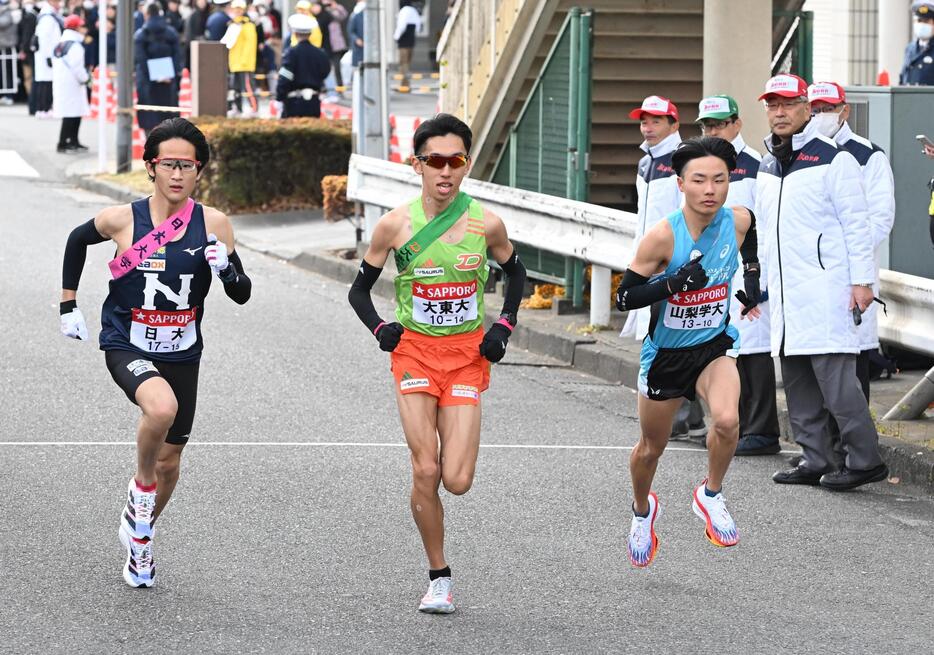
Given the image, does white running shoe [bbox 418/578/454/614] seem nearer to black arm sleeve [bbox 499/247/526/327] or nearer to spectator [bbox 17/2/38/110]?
black arm sleeve [bbox 499/247/526/327]

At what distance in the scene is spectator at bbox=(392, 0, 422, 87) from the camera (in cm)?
3822

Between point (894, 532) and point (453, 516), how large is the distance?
2028mm

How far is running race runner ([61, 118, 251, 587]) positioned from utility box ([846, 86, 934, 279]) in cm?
590

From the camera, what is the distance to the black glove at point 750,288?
8.19m

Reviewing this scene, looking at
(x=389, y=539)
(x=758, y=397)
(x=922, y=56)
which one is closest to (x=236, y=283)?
(x=389, y=539)

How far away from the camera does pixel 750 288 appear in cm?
830

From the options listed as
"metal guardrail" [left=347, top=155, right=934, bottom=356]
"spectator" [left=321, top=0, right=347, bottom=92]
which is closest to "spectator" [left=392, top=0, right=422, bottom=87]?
"spectator" [left=321, top=0, right=347, bottom=92]

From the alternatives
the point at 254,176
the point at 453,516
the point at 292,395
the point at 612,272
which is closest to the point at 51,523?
the point at 453,516

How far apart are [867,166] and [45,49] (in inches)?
969

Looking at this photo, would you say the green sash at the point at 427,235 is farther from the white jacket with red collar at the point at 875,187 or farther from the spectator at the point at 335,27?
the spectator at the point at 335,27

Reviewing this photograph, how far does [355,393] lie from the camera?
11492mm

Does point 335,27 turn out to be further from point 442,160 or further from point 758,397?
point 442,160

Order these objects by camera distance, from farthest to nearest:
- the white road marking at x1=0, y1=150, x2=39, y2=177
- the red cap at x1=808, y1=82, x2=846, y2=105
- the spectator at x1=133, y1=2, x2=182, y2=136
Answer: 1. the spectator at x1=133, y1=2, x2=182, y2=136
2. the white road marking at x1=0, y1=150, x2=39, y2=177
3. the red cap at x1=808, y1=82, x2=846, y2=105

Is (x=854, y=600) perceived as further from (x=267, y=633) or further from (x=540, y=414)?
(x=540, y=414)
